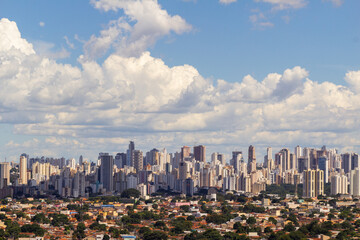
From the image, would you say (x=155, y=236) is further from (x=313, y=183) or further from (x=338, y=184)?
(x=338, y=184)

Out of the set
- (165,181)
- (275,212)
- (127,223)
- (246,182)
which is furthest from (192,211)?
(165,181)

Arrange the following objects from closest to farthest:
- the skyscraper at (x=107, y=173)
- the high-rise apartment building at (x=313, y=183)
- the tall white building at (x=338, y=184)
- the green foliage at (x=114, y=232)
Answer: the green foliage at (x=114, y=232), the high-rise apartment building at (x=313, y=183), the tall white building at (x=338, y=184), the skyscraper at (x=107, y=173)

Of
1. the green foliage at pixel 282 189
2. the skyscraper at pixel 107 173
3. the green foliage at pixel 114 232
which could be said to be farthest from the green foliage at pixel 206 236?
the skyscraper at pixel 107 173

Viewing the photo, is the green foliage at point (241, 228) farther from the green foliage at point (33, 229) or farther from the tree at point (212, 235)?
the green foliage at point (33, 229)

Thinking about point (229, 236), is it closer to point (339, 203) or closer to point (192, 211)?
point (192, 211)

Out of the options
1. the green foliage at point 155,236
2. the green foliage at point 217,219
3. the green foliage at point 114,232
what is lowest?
the green foliage at point 217,219

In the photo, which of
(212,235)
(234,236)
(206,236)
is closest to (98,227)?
(206,236)

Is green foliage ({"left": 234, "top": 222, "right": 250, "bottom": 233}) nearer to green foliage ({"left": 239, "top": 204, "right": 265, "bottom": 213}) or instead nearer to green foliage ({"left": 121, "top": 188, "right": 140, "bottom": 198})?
green foliage ({"left": 239, "top": 204, "right": 265, "bottom": 213})

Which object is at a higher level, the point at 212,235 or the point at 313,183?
the point at 313,183

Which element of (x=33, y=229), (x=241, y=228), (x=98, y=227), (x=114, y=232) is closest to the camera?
(x=114, y=232)

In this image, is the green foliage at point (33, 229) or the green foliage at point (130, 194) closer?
the green foliage at point (33, 229)

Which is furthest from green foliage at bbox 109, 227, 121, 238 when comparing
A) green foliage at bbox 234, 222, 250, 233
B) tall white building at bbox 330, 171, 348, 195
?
tall white building at bbox 330, 171, 348, 195
